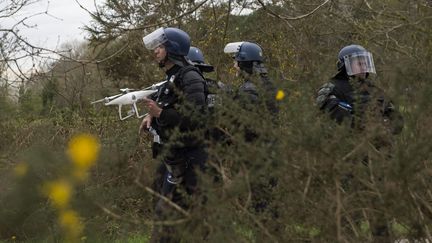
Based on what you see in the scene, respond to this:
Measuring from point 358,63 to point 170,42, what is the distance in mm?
1459

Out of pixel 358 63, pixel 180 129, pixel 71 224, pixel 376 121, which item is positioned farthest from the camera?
pixel 358 63

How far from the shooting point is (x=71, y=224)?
2291mm

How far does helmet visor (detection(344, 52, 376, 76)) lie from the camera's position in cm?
505

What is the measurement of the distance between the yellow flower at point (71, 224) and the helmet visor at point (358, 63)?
3102 millimetres

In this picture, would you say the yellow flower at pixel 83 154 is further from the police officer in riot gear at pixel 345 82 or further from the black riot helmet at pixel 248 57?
the black riot helmet at pixel 248 57

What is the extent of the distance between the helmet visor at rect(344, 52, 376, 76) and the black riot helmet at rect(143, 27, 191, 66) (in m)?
1.28

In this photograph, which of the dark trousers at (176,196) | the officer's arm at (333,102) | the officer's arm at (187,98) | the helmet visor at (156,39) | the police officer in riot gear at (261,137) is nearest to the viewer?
the police officer in riot gear at (261,137)

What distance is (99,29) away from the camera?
6566mm

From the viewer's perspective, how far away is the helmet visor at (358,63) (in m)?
5.05

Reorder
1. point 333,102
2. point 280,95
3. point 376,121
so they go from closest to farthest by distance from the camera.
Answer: point 376,121, point 280,95, point 333,102

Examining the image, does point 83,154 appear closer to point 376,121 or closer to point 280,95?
point 280,95

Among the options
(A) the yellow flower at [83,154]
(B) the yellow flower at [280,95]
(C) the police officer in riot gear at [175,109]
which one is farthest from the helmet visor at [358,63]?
(A) the yellow flower at [83,154]

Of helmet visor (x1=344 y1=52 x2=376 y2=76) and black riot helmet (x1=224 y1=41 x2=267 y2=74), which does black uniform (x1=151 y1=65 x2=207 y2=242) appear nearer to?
black riot helmet (x1=224 y1=41 x2=267 y2=74)

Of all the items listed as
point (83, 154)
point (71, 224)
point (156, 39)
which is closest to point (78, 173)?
point (83, 154)
